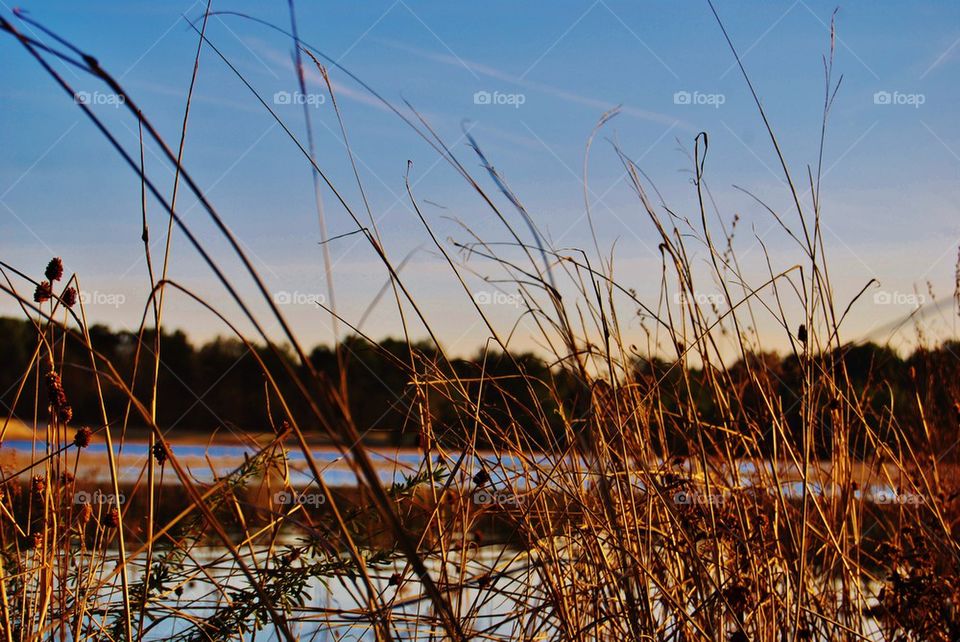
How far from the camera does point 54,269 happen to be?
1427 millimetres

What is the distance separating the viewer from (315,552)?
162cm

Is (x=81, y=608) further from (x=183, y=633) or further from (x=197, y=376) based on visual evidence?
(x=197, y=376)

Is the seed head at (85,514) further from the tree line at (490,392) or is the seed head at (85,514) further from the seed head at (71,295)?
the seed head at (71,295)

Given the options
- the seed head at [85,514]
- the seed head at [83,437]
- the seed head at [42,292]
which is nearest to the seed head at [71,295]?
the seed head at [42,292]

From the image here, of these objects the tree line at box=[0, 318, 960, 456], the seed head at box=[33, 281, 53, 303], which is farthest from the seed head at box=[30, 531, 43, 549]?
the seed head at box=[33, 281, 53, 303]

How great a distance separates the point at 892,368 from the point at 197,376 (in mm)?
6108

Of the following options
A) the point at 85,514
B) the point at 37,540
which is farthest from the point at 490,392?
the point at 37,540

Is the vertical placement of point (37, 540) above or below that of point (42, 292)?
below

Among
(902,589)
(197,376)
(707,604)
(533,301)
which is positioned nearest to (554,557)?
(707,604)

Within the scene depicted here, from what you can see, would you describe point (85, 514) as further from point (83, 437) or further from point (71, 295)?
point (71, 295)

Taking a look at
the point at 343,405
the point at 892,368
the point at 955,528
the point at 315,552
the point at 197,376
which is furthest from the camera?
the point at 197,376

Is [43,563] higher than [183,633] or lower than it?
higher

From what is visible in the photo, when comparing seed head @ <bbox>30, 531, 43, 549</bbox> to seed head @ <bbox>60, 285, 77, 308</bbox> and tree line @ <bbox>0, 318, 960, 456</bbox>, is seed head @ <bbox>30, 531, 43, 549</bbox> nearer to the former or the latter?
tree line @ <bbox>0, 318, 960, 456</bbox>

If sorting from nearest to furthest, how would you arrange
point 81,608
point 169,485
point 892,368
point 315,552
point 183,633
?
point 81,608 → point 183,633 → point 315,552 → point 892,368 → point 169,485
